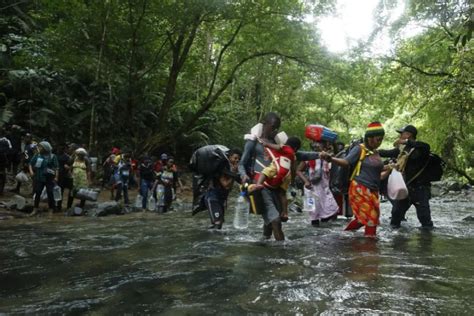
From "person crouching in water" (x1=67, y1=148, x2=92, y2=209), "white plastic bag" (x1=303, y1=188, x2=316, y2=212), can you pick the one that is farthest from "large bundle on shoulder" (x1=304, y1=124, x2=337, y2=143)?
"person crouching in water" (x1=67, y1=148, x2=92, y2=209)

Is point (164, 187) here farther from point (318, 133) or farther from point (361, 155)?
point (361, 155)

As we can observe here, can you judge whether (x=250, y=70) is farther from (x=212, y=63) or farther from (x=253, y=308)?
(x=253, y=308)

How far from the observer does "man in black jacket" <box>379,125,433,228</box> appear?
7734 millimetres

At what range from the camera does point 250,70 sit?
89.8 ft

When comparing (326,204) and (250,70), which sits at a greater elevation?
(250,70)

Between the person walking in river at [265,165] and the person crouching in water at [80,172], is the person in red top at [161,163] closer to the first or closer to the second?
the person crouching in water at [80,172]

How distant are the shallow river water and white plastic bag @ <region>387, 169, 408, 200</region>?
633 mm

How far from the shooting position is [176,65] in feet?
55.5

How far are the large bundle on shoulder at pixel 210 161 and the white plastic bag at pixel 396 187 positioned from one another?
2620 mm

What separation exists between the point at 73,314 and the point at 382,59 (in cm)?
1844

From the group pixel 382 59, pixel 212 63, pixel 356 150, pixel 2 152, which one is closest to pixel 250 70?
pixel 212 63

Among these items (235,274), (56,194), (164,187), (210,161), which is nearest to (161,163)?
(164,187)

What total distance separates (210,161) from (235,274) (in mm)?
3416

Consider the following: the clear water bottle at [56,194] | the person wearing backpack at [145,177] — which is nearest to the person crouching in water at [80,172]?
the clear water bottle at [56,194]
